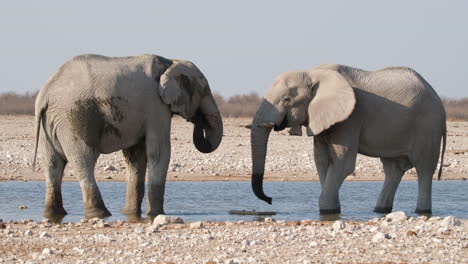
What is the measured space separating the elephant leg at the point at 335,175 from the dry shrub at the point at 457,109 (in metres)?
32.9

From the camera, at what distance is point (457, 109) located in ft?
187

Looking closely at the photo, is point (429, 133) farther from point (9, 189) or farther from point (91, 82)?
point (9, 189)

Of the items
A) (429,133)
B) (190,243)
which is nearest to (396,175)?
(429,133)

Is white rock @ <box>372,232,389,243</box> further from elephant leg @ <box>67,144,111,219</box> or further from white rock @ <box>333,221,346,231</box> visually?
elephant leg @ <box>67,144,111,219</box>

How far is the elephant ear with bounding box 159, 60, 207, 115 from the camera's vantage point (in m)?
16.4

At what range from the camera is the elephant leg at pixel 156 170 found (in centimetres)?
1650

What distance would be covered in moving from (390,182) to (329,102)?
6.81ft

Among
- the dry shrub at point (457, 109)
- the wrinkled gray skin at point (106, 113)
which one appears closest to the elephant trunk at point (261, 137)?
the wrinkled gray skin at point (106, 113)

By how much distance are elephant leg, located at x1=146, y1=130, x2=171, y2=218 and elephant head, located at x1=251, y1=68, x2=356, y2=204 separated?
129cm

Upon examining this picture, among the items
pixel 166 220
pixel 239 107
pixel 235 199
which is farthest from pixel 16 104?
pixel 166 220

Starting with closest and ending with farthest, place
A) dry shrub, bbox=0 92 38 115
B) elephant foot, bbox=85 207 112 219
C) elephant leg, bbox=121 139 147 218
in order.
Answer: elephant foot, bbox=85 207 112 219
elephant leg, bbox=121 139 147 218
dry shrub, bbox=0 92 38 115

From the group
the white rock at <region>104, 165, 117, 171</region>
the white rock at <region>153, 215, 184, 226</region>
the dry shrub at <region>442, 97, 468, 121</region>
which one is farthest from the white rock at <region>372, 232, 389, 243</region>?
the dry shrub at <region>442, 97, 468, 121</region>

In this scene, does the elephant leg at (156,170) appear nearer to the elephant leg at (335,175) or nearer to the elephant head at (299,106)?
the elephant head at (299,106)

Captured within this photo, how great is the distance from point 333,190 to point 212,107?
2118mm
